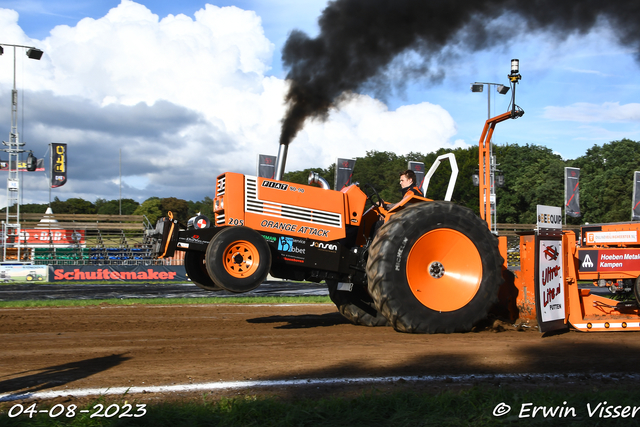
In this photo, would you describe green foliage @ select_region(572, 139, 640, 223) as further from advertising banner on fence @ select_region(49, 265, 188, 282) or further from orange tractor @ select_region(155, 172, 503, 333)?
orange tractor @ select_region(155, 172, 503, 333)

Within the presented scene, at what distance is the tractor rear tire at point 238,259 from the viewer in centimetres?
611

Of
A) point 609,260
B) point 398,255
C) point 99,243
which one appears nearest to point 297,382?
point 398,255

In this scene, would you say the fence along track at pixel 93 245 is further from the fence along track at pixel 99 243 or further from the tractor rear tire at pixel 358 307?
the tractor rear tire at pixel 358 307

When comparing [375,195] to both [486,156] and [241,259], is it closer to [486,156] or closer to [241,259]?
[241,259]

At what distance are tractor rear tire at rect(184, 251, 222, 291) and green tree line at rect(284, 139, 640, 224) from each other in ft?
139

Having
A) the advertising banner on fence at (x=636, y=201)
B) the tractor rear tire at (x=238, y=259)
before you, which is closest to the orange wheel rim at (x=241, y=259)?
the tractor rear tire at (x=238, y=259)

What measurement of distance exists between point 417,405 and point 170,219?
14.3 ft

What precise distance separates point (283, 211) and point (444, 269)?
2234mm

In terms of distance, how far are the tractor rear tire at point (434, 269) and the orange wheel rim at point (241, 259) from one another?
1.43 metres

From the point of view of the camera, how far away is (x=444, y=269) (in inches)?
251

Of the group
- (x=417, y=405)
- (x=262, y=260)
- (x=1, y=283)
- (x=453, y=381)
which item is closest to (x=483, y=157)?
(x=262, y=260)

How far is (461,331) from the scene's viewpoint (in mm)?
6230


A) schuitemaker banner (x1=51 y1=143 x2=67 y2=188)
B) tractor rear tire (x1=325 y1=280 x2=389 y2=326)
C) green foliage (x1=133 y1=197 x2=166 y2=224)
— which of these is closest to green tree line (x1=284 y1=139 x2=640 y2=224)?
schuitemaker banner (x1=51 y1=143 x2=67 y2=188)

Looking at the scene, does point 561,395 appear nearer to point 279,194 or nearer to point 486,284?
point 486,284
